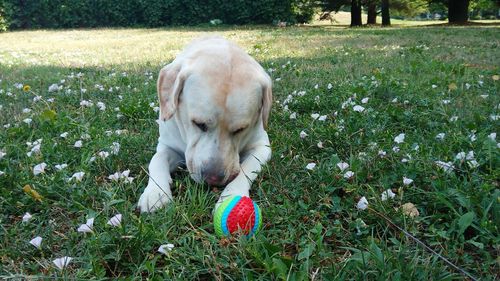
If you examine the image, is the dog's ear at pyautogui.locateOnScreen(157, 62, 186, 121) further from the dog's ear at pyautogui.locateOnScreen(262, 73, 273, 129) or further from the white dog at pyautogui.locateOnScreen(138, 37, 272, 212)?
the dog's ear at pyautogui.locateOnScreen(262, 73, 273, 129)

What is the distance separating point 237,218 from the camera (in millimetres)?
2287

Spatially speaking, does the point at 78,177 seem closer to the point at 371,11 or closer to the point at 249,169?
the point at 249,169

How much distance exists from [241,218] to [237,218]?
22mm

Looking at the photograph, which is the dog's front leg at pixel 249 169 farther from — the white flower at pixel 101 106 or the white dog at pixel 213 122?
the white flower at pixel 101 106

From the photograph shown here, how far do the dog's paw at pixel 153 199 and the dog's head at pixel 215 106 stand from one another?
319 mm

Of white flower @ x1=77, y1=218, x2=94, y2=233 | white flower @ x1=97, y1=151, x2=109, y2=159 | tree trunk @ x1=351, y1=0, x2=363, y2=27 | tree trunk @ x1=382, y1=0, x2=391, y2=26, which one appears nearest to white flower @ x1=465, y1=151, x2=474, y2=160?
white flower @ x1=77, y1=218, x2=94, y2=233

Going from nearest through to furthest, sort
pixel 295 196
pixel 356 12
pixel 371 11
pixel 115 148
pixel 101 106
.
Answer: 1. pixel 295 196
2. pixel 115 148
3. pixel 101 106
4. pixel 356 12
5. pixel 371 11

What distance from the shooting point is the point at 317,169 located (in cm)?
304

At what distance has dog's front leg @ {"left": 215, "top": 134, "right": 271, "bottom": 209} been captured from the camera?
9.12 ft

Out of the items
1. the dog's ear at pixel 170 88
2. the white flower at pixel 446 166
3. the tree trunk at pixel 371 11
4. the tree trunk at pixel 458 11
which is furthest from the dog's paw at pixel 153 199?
the tree trunk at pixel 458 11

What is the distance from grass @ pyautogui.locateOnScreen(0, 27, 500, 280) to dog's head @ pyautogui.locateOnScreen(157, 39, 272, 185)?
22 cm

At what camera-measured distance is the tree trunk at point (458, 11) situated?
97.4ft

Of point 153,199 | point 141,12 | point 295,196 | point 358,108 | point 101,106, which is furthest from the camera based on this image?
point 141,12

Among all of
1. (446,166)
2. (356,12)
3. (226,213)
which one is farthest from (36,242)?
(356,12)
